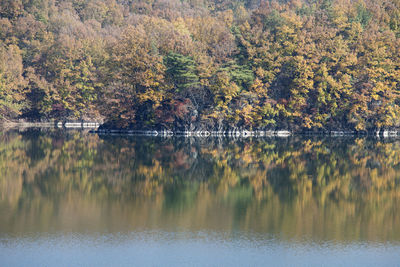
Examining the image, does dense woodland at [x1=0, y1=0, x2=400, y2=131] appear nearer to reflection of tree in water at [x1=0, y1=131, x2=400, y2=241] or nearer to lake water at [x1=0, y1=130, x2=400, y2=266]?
reflection of tree in water at [x1=0, y1=131, x2=400, y2=241]

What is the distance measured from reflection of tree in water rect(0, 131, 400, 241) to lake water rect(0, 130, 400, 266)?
0.16ft

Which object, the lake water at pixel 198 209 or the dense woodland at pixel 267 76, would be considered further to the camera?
the dense woodland at pixel 267 76

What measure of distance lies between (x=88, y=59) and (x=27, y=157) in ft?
148

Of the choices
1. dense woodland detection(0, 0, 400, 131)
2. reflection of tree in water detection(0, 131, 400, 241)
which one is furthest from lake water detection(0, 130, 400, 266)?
dense woodland detection(0, 0, 400, 131)

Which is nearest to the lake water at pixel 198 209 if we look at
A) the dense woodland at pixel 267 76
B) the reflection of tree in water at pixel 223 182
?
the reflection of tree in water at pixel 223 182

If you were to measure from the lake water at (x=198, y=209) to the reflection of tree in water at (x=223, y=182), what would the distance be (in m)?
0.05

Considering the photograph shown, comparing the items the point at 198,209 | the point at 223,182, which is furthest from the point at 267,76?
the point at 198,209

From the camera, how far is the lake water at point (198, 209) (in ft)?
47.5

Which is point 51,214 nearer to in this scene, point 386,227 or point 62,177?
point 62,177

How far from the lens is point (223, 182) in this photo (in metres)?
25.9

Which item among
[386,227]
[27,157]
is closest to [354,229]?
[386,227]

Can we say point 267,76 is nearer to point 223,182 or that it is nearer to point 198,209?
point 223,182

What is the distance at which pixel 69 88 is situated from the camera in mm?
76250

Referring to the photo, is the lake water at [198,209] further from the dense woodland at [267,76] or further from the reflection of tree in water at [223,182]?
→ the dense woodland at [267,76]
